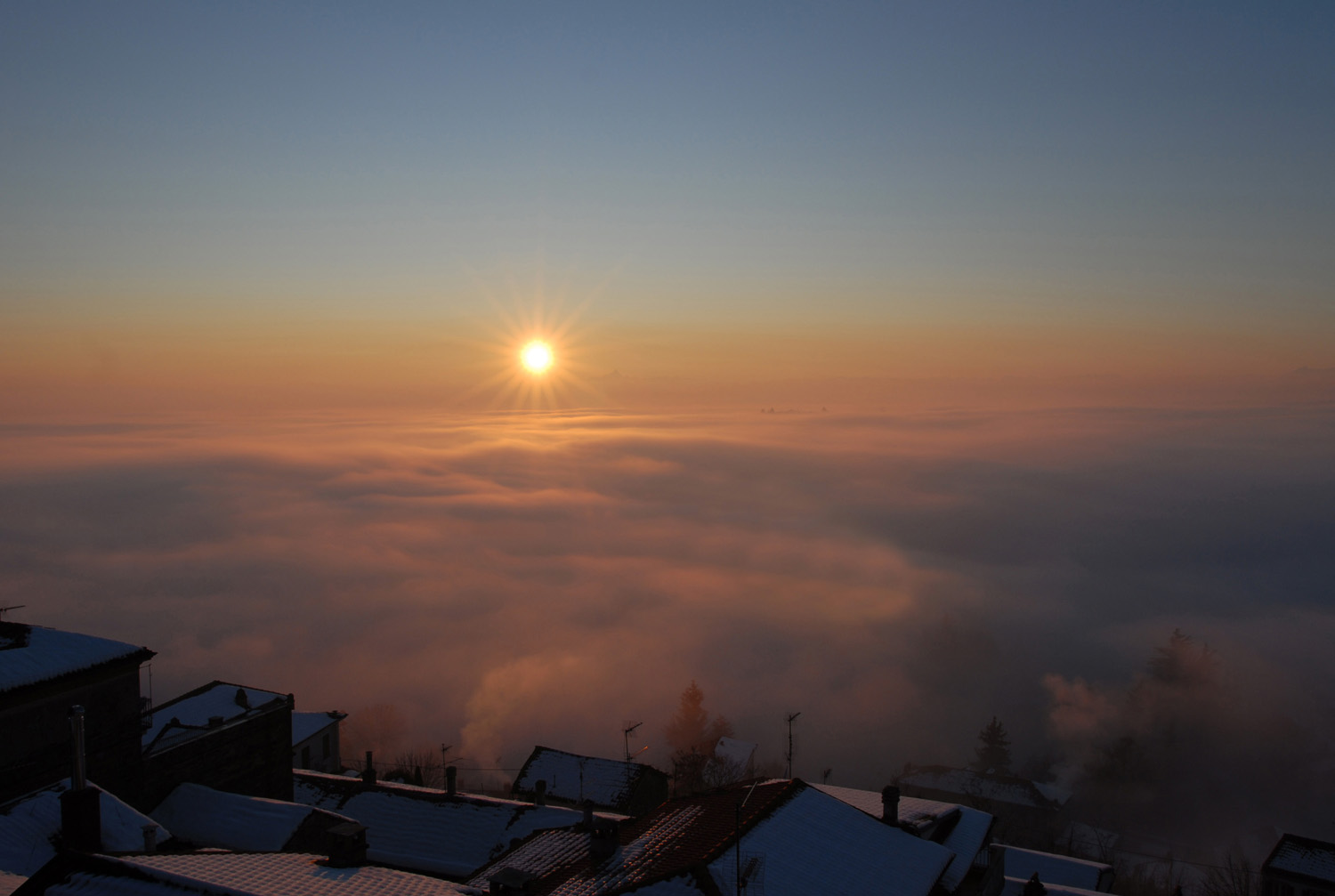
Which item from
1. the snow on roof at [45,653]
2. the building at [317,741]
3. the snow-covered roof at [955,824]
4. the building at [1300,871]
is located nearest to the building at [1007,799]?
the building at [1300,871]

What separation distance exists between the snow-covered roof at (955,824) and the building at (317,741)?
106 feet

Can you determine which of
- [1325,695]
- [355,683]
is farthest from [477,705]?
[1325,695]

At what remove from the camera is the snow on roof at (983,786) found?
69.3 m

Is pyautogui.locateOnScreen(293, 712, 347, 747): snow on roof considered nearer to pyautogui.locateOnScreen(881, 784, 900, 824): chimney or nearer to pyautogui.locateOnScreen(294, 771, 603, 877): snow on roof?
pyautogui.locateOnScreen(294, 771, 603, 877): snow on roof

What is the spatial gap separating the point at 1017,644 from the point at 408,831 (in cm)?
15052

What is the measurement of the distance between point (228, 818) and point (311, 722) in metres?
21.0

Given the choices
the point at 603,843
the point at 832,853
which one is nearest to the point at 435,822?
the point at 603,843

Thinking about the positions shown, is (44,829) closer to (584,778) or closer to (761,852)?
(761,852)

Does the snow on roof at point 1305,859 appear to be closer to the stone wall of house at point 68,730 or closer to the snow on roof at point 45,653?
the stone wall of house at point 68,730

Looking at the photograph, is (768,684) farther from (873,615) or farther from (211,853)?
(211,853)

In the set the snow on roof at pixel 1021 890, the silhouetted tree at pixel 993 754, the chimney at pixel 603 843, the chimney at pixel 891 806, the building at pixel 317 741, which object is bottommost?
the silhouetted tree at pixel 993 754

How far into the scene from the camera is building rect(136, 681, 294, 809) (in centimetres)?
2959

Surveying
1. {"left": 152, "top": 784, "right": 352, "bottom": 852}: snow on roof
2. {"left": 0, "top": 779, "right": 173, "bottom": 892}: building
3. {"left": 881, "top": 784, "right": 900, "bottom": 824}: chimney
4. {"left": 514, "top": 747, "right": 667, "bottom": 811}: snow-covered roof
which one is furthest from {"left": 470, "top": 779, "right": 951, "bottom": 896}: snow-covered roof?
{"left": 514, "top": 747, "right": 667, "bottom": 811}: snow-covered roof

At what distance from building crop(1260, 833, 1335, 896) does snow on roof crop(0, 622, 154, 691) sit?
45.7 m
